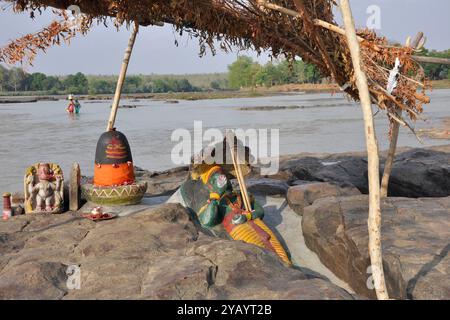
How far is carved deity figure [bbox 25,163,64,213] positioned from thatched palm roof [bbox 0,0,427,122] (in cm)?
182

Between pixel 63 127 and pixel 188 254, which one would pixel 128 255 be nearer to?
pixel 188 254

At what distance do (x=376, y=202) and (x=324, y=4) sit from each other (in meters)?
2.65

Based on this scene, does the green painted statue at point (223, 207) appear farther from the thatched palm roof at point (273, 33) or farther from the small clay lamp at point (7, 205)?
the small clay lamp at point (7, 205)

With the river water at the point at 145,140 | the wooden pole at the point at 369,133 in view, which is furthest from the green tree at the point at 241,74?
the wooden pole at the point at 369,133

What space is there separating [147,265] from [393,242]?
266 cm

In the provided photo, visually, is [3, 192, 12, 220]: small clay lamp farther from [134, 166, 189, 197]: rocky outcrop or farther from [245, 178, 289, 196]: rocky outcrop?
[245, 178, 289, 196]: rocky outcrop

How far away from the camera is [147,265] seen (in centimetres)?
505

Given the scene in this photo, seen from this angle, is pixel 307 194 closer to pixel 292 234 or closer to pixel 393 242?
pixel 292 234

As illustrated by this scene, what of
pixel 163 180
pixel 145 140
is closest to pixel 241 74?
pixel 145 140

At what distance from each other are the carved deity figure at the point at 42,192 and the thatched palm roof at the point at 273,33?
1821 mm

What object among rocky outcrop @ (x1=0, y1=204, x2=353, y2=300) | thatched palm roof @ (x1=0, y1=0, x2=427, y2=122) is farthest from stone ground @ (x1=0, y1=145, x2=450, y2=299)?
thatched palm roof @ (x1=0, y1=0, x2=427, y2=122)

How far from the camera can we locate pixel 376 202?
14.0ft

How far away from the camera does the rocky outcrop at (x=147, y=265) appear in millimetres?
4219
